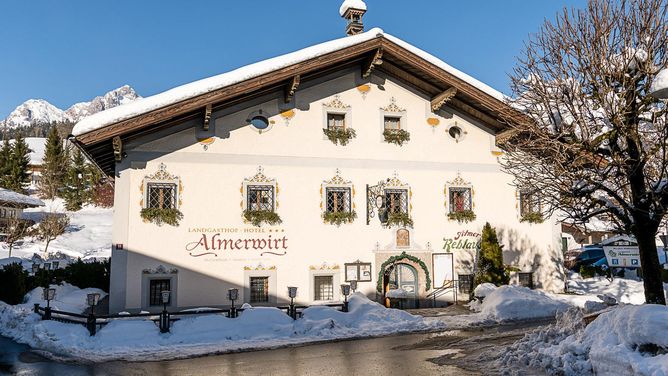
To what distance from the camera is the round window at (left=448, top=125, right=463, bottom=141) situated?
68.0ft

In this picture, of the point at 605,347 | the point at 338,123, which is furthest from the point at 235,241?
the point at 605,347

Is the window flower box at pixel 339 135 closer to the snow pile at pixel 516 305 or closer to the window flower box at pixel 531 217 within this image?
the snow pile at pixel 516 305

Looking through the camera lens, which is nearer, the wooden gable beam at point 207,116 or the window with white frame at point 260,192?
the wooden gable beam at point 207,116

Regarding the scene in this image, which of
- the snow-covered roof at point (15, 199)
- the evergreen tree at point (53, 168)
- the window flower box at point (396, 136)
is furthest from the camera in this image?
the evergreen tree at point (53, 168)

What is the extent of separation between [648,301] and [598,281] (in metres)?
13.9

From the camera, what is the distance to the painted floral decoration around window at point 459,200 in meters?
20.0

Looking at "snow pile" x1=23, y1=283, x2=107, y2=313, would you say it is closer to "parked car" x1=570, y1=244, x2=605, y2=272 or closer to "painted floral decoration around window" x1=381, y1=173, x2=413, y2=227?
"painted floral decoration around window" x1=381, y1=173, x2=413, y2=227

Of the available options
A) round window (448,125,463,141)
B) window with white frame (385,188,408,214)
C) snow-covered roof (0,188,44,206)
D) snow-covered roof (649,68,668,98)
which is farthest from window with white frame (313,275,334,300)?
snow-covered roof (0,188,44,206)

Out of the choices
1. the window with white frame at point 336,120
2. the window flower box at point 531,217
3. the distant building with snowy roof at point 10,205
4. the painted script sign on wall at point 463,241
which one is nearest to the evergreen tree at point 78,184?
the distant building with snowy roof at point 10,205

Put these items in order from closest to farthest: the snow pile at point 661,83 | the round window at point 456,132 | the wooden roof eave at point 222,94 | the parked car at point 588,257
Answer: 1. the snow pile at point 661,83
2. the wooden roof eave at point 222,94
3. the round window at point 456,132
4. the parked car at point 588,257

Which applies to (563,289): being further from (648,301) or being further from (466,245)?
(648,301)

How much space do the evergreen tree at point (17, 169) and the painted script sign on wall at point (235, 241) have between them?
56.0 meters

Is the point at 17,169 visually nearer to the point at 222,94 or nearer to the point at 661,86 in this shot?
the point at 222,94

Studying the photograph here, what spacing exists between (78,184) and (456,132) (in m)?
60.4
